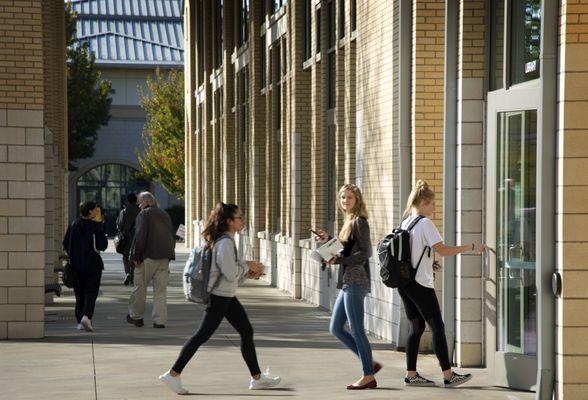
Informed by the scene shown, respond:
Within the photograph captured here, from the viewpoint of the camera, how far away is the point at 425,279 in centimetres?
1142

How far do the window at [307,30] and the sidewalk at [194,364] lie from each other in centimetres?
536

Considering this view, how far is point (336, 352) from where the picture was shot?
14609 millimetres

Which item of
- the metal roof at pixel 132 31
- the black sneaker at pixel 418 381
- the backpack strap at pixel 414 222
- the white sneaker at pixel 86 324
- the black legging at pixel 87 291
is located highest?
the metal roof at pixel 132 31

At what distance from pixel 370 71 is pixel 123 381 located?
6202mm

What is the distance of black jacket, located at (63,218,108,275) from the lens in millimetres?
17016

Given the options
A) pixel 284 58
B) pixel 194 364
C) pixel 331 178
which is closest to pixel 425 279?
pixel 194 364

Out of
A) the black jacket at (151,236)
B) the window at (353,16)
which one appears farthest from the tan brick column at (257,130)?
the black jacket at (151,236)

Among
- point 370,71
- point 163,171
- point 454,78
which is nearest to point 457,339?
point 454,78

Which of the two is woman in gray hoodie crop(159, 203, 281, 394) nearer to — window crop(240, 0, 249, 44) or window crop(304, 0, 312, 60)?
window crop(304, 0, 312, 60)

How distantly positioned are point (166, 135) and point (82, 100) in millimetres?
6668

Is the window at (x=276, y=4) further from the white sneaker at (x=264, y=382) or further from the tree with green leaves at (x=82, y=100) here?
the tree with green leaves at (x=82, y=100)

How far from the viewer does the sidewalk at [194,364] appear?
11.3 m

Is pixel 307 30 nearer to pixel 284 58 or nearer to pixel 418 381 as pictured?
pixel 284 58

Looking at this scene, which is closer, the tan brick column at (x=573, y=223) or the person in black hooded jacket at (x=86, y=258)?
the tan brick column at (x=573, y=223)
